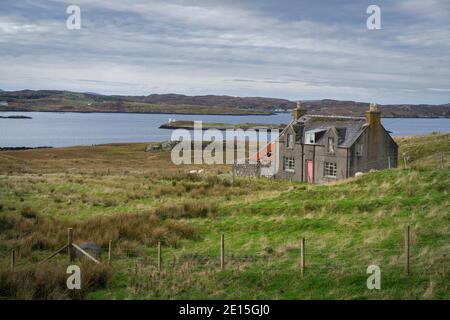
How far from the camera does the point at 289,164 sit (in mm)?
49625

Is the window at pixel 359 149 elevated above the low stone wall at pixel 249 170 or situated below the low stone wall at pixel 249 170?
above

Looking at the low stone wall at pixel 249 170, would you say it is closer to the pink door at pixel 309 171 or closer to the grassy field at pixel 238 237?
the pink door at pixel 309 171

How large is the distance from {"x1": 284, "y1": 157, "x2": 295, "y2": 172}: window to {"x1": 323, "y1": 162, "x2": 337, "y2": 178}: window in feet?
12.8

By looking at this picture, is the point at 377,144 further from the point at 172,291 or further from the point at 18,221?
the point at 172,291

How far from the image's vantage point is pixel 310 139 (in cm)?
4772

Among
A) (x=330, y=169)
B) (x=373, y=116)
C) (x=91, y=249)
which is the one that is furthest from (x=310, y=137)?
(x=91, y=249)

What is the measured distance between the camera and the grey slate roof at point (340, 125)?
4499 cm

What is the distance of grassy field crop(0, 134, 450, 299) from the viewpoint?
14.2 m

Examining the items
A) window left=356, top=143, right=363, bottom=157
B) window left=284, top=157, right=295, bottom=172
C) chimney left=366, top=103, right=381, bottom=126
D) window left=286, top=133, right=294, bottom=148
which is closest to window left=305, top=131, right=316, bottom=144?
window left=286, top=133, right=294, bottom=148

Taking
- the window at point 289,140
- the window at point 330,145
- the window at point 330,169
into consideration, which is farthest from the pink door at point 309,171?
the window at point 289,140

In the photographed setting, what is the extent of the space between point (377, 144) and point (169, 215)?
80.2 feet

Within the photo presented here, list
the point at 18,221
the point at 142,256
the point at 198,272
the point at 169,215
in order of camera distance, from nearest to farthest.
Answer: the point at 198,272 → the point at 142,256 → the point at 18,221 → the point at 169,215
